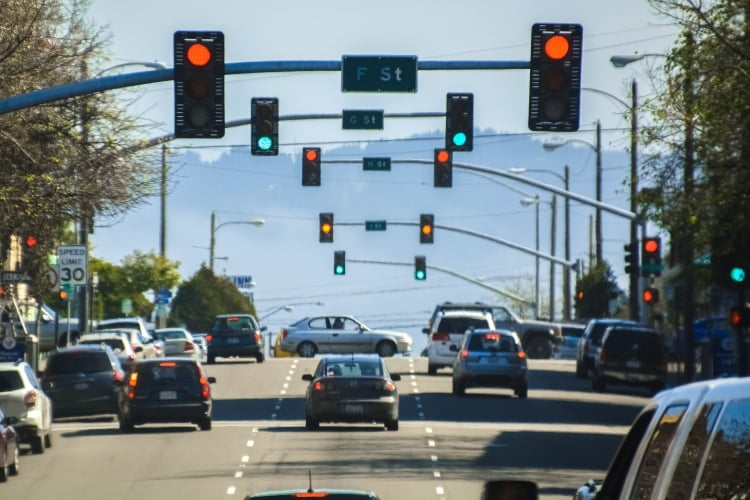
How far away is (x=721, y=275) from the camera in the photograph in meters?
40.4

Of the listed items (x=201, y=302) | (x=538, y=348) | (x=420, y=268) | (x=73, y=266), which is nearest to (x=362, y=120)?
(x=73, y=266)

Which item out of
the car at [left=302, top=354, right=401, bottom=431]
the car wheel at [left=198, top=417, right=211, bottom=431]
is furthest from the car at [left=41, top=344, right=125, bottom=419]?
the car at [left=302, top=354, right=401, bottom=431]

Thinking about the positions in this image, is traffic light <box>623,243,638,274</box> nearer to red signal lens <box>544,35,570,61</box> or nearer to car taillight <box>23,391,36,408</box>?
car taillight <box>23,391,36,408</box>

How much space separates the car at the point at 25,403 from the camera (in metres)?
29.0

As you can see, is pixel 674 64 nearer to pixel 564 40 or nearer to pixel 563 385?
pixel 564 40

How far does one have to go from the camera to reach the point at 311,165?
41.5 meters

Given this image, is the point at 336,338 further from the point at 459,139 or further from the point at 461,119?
the point at 461,119

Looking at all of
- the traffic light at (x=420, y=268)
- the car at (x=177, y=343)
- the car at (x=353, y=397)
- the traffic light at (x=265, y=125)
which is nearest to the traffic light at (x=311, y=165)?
the car at (x=353, y=397)

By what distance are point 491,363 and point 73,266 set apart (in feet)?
33.7

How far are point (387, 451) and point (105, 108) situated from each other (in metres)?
8.20

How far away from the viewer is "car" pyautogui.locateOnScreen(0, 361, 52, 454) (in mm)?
29031

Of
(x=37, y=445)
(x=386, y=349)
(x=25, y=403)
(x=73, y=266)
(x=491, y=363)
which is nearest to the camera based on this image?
(x=25, y=403)

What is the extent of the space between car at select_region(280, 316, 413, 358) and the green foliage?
3515 centimetres

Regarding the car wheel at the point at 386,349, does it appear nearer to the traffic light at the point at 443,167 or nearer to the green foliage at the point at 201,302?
the traffic light at the point at 443,167
